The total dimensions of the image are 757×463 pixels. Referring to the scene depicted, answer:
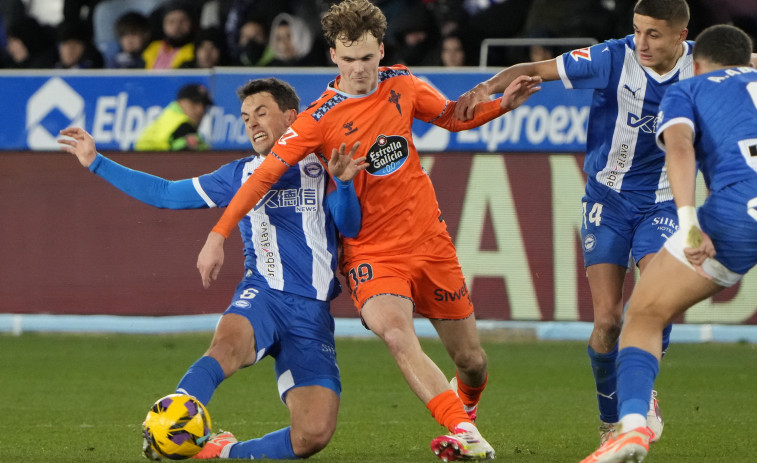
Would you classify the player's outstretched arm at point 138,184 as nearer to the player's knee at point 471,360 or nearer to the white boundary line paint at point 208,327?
the player's knee at point 471,360

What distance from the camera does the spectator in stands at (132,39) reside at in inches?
573

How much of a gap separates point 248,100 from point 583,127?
5590 mm

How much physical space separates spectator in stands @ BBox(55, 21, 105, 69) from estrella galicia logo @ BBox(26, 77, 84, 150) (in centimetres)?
272

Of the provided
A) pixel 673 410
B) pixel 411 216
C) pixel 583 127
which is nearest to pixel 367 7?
pixel 411 216

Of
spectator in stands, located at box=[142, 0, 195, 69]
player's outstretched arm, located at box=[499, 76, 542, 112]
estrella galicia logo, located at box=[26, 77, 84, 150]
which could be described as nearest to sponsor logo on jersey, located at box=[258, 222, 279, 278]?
player's outstretched arm, located at box=[499, 76, 542, 112]

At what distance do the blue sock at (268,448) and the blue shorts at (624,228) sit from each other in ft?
6.41

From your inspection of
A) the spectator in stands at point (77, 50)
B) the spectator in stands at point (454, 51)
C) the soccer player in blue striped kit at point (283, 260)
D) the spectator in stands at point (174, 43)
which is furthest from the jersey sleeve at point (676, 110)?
the spectator in stands at point (77, 50)

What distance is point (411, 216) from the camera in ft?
20.6

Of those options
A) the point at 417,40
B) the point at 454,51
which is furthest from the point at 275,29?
the point at 454,51

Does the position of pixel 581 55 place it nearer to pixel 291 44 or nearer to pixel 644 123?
pixel 644 123

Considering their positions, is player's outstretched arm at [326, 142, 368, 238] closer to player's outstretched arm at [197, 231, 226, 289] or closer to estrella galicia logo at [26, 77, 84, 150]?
player's outstretched arm at [197, 231, 226, 289]

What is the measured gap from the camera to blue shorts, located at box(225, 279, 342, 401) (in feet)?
20.4

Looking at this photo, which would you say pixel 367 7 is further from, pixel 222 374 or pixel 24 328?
pixel 24 328

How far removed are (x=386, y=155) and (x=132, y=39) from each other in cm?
906
